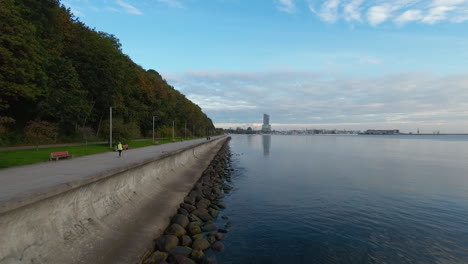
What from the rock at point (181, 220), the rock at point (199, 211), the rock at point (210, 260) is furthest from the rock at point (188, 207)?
the rock at point (210, 260)

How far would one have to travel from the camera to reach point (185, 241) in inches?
392

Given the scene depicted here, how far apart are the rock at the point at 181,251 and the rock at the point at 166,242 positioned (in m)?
0.22

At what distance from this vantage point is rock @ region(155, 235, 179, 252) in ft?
30.6

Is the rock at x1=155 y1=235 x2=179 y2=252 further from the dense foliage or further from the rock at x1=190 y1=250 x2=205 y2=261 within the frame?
the dense foliage

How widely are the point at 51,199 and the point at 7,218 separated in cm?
150

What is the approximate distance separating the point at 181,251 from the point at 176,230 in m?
1.54

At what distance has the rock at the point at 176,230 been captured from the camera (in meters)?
10.5

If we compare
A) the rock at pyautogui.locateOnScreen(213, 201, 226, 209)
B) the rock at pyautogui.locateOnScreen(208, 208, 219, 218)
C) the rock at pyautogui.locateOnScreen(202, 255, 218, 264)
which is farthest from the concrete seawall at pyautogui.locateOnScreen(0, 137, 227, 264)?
the rock at pyautogui.locateOnScreen(213, 201, 226, 209)

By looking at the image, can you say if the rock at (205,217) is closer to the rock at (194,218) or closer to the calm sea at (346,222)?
the rock at (194,218)

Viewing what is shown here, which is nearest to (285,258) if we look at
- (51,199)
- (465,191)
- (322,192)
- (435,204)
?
(51,199)

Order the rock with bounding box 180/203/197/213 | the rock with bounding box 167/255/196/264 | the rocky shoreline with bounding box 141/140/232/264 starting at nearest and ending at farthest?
the rock with bounding box 167/255/196/264
the rocky shoreline with bounding box 141/140/232/264
the rock with bounding box 180/203/197/213

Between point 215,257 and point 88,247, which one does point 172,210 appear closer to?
point 215,257

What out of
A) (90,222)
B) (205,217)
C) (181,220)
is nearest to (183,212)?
(205,217)

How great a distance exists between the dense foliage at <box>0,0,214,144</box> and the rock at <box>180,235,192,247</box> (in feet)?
63.7
